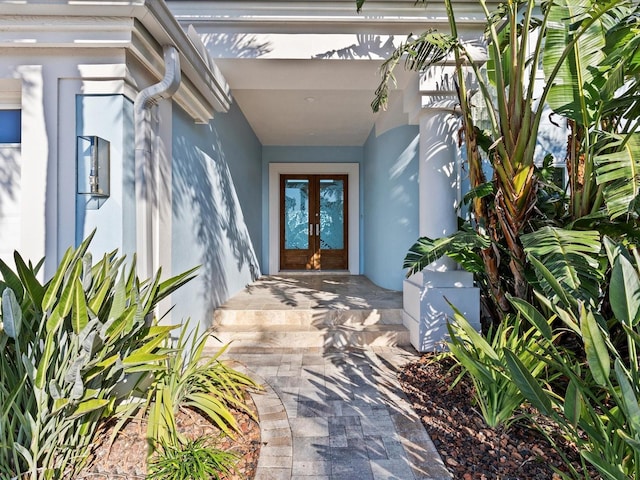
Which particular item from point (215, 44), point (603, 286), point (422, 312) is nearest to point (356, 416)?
point (422, 312)

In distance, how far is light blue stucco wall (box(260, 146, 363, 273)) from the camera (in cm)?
773

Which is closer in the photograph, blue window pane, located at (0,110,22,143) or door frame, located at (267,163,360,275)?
blue window pane, located at (0,110,22,143)

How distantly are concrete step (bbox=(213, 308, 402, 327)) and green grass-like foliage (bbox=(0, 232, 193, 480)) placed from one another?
2.25 metres

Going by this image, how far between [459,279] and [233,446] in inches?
106

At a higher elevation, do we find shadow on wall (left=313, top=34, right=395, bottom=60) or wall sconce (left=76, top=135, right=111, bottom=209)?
shadow on wall (left=313, top=34, right=395, bottom=60)

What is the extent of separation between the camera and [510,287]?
314 centimetres

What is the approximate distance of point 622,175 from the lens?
2074 mm

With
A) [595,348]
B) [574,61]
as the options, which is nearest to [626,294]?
[595,348]

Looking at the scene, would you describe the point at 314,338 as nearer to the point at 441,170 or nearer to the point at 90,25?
the point at 441,170

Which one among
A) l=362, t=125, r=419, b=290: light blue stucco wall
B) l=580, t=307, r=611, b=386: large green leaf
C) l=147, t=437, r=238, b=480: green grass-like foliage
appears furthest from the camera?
l=362, t=125, r=419, b=290: light blue stucco wall

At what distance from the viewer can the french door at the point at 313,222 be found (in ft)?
26.3

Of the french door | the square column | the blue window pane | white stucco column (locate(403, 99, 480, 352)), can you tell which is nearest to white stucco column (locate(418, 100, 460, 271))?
white stucco column (locate(403, 99, 480, 352))

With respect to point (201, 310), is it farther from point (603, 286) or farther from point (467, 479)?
point (603, 286)

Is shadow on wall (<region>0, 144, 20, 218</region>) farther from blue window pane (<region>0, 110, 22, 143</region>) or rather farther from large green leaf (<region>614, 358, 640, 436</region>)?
large green leaf (<region>614, 358, 640, 436</region>)
